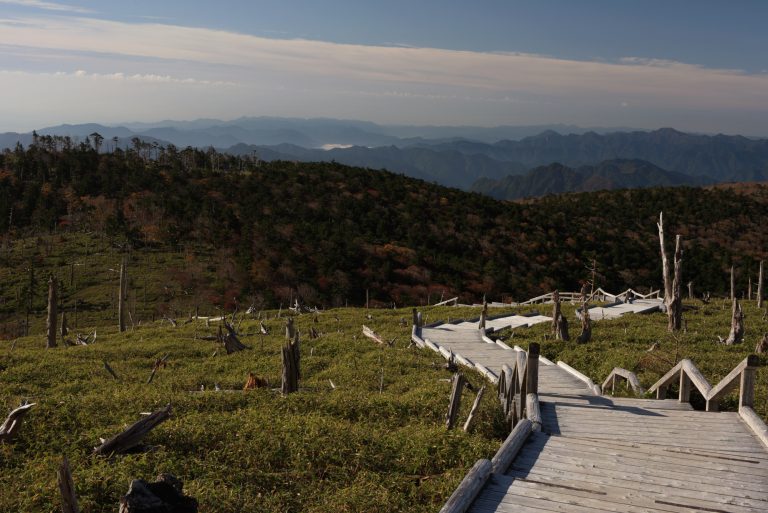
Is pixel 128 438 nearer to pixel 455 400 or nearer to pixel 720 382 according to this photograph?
pixel 455 400

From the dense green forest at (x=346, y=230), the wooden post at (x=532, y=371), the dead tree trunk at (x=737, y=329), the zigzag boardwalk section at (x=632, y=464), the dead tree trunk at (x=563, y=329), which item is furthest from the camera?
the dense green forest at (x=346, y=230)

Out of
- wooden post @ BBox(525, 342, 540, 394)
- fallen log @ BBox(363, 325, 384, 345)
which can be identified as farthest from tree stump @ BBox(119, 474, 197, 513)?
fallen log @ BBox(363, 325, 384, 345)

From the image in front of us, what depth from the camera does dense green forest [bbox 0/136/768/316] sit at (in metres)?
62.5

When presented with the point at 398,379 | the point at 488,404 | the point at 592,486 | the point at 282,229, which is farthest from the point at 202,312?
the point at 592,486

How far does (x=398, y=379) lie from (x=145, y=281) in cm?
4702

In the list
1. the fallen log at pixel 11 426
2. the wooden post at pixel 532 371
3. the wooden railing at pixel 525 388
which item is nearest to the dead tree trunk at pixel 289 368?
the wooden railing at pixel 525 388

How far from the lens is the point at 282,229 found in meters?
73.5

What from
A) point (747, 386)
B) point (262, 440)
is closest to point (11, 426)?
point (262, 440)

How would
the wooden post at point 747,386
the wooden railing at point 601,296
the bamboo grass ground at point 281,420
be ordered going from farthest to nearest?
1. the wooden railing at point 601,296
2. the wooden post at point 747,386
3. the bamboo grass ground at point 281,420

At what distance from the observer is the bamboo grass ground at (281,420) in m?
9.46

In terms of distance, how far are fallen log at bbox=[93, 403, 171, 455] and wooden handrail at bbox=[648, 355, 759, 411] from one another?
34.4ft

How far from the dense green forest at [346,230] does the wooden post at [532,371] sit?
43051 mm

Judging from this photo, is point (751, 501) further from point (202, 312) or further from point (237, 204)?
point (237, 204)

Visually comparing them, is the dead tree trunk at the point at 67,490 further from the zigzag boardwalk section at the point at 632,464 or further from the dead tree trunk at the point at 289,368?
the dead tree trunk at the point at 289,368
